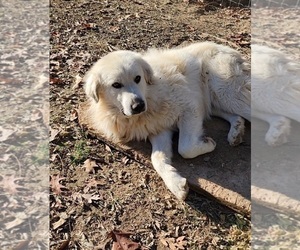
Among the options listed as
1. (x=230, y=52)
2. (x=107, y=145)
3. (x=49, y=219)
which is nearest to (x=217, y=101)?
(x=230, y=52)

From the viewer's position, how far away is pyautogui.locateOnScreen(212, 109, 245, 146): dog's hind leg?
448 centimetres

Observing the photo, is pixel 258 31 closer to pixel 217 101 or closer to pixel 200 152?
pixel 217 101

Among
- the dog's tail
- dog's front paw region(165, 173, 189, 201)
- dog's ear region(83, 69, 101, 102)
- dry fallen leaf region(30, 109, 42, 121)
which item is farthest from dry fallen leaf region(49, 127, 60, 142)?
the dog's tail

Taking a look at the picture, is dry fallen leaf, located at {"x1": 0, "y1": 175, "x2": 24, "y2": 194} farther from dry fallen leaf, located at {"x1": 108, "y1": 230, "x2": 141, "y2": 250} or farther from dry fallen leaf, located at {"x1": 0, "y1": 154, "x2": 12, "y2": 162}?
dry fallen leaf, located at {"x1": 108, "y1": 230, "x2": 141, "y2": 250}

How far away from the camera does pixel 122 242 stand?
3764 mm

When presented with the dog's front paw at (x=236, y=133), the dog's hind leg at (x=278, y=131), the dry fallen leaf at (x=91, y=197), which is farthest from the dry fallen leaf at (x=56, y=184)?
the dog's hind leg at (x=278, y=131)

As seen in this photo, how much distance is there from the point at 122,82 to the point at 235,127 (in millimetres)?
1083

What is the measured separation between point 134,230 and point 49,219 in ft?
2.24

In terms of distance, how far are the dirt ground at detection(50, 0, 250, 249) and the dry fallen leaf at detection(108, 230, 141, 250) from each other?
4 centimetres

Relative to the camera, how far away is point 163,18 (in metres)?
7.24

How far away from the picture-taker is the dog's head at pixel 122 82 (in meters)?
4.26

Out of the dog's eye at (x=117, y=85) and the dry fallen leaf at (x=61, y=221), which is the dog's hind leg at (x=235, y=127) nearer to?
the dog's eye at (x=117, y=85)

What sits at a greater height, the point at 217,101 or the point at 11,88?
the point at 217,101

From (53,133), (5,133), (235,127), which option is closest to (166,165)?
(235,127)
